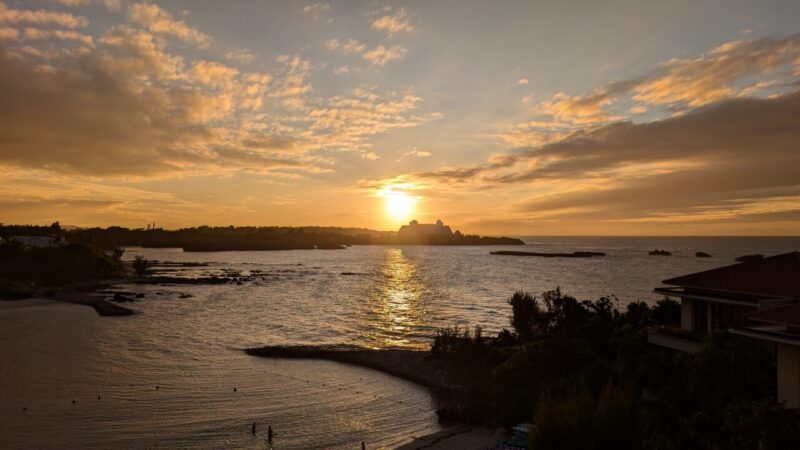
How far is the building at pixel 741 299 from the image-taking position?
60.1 feet

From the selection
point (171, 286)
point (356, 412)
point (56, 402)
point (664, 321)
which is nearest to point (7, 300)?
point (171, 286)

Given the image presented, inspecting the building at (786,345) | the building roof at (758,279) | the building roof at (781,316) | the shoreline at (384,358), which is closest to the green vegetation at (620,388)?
the building at (786,345)

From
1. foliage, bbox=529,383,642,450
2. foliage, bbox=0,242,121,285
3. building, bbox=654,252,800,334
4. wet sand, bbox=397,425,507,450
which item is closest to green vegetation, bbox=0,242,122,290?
foliage, bbox=0,242,121,285

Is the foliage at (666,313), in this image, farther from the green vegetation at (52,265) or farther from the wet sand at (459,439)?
the green vegetation at (52,265)

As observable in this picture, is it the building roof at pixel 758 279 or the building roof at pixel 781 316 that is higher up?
the building roof at pixel 758 279

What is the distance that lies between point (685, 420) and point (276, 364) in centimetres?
2903

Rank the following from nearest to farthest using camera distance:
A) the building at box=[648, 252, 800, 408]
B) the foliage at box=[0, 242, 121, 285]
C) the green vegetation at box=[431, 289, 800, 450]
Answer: the green vegetation at box=[431, 289, 800, 450] → the building at box=[648, 252, 800, 408] → the foliage at box=[0, 242, 121, 285]

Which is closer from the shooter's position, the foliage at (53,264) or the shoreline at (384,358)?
the shoreline at (384,358)

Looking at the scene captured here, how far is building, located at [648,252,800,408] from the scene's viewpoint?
18328 mm

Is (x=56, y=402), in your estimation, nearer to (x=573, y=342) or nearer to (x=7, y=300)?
(x=573, y=342)

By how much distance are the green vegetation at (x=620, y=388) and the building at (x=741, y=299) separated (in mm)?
1390

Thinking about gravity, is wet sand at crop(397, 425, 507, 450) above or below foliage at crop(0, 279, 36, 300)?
below

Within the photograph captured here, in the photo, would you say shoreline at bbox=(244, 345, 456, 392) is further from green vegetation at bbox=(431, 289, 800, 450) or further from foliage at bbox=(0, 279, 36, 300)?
foliage at bbox=(0, 279, 36, 300)

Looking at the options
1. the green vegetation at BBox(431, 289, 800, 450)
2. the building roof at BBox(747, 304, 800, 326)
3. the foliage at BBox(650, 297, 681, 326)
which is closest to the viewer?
the green vegetation at BBox(431, 289, 800, 450)
